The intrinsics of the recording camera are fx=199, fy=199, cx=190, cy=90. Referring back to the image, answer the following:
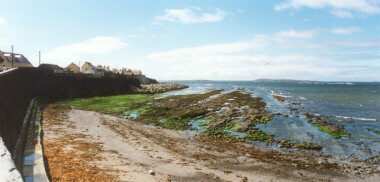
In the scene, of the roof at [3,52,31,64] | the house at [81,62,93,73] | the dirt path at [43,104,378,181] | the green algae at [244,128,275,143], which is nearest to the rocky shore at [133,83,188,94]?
the house at [81,62,93,73]

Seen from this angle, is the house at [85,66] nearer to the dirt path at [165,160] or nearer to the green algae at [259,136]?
the dirt path at [165,160]

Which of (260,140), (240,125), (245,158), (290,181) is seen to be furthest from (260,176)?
(240,125)

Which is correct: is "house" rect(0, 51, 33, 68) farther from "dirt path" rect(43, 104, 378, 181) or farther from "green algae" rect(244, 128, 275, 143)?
"green algae" rect(244, 128, 275, 143)

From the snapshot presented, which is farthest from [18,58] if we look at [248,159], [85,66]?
[248,159]

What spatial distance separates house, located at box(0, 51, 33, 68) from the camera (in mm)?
49031

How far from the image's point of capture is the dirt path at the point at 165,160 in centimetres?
907

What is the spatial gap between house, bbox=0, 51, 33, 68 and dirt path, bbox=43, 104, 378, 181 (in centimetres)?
4771

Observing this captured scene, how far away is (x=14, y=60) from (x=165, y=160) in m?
60.7

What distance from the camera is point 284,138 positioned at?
1812cm

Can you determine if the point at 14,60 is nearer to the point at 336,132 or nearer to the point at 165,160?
the point at 165,160

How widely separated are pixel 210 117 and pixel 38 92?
3305 cm

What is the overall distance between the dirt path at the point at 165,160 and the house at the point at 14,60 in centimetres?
4771

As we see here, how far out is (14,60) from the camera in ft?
169

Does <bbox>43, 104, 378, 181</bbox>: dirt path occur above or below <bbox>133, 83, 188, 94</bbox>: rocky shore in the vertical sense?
below
